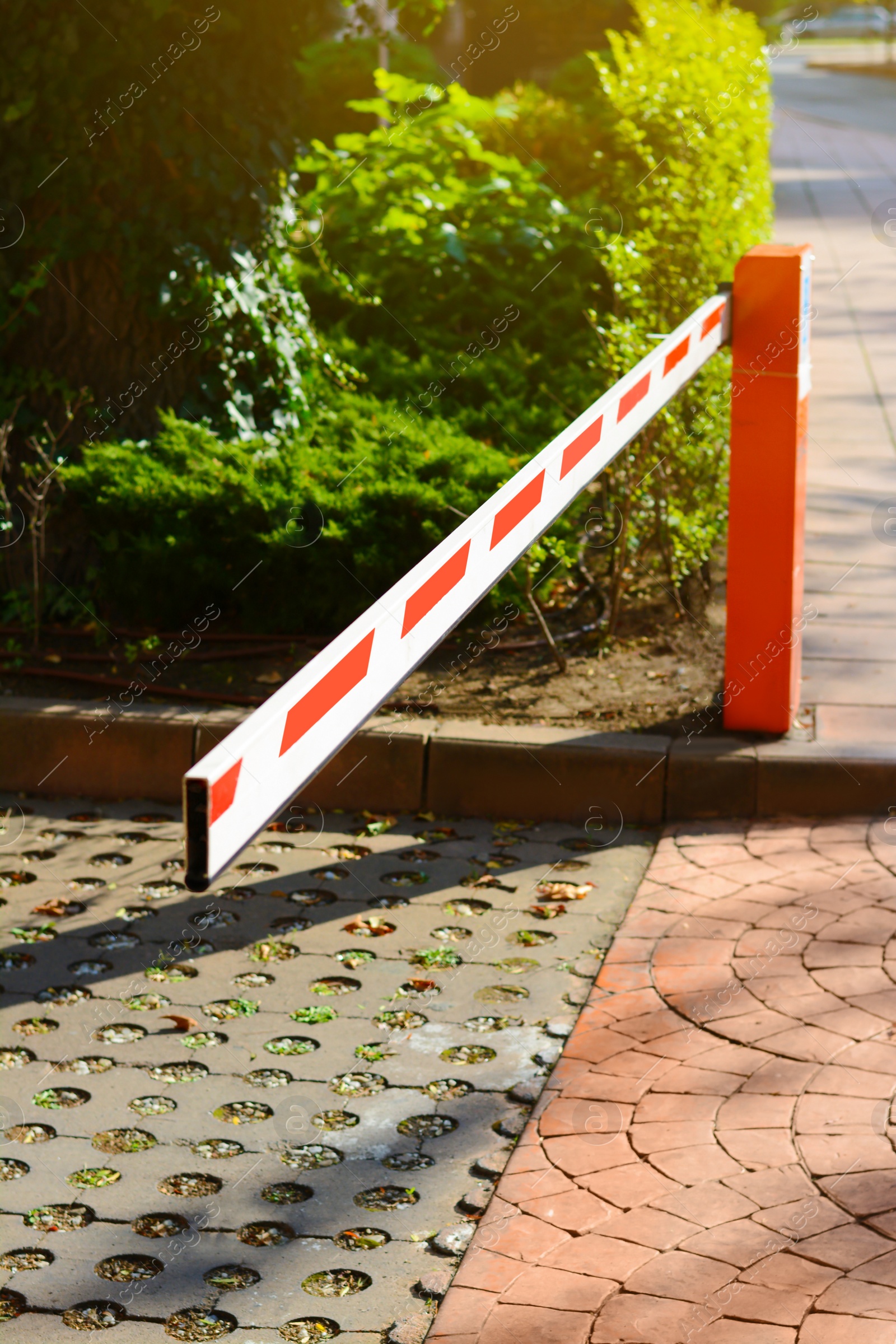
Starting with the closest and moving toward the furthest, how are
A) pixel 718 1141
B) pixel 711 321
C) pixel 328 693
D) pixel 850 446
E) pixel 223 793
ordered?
pixel 223 793 < pixel 328 693 < pixel 718 1141 < pixel 711 321 < pixel 850 446

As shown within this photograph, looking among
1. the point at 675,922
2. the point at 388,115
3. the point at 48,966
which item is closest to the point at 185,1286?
the point at 48,966

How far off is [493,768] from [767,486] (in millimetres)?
1336

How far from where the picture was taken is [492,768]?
16.6 ft

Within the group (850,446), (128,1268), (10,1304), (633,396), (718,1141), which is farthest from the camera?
(850,446)

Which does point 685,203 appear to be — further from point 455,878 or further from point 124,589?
point 455,878

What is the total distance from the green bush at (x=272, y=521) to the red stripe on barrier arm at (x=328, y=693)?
3.26 meters

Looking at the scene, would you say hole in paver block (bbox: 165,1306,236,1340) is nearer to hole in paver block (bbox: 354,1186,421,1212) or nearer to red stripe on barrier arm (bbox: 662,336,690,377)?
hole in paver block (bbox: 354,1186,421,1212)

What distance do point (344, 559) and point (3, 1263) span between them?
349cm

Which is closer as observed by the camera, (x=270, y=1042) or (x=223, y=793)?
(x=223, y=793)

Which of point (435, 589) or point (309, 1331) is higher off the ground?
point (435, 589)

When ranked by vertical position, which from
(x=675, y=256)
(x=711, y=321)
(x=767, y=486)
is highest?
(x=675, y=256)

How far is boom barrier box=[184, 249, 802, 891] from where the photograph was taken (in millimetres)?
2094

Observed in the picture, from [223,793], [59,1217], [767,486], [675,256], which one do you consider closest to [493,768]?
[767,486]

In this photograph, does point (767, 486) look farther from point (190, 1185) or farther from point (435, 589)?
point (190, 1185)
